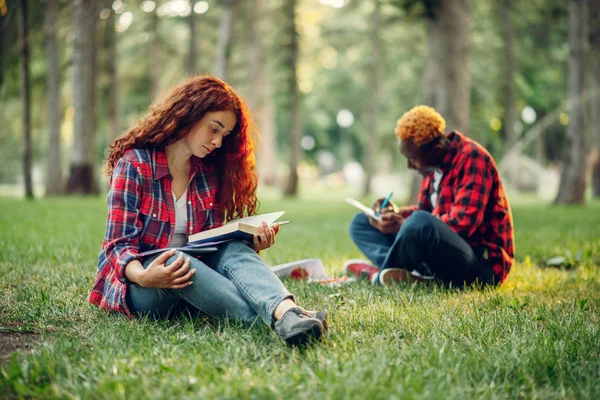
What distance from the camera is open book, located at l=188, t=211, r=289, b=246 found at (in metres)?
3.09

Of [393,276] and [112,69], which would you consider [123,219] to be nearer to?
[393,276]

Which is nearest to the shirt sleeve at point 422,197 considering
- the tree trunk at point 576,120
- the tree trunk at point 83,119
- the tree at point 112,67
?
the tree trunk at point 576,120

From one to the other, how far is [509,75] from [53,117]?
15816 mm

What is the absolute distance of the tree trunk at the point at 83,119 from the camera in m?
15.3

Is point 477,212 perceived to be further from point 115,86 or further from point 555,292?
point 115,86

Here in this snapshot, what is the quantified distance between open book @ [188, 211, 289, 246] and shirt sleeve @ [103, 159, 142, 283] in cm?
31

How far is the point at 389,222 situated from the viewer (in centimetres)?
→ 472

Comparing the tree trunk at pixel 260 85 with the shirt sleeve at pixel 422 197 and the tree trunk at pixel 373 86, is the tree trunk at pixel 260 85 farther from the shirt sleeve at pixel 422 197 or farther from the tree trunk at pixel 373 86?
the shirt sleeve at pixel 422 197

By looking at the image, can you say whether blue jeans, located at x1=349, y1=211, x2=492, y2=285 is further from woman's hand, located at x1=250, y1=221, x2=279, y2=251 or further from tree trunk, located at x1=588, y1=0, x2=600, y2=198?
tree trunk, located at x1=588, y1=0, x2=600, y2=198

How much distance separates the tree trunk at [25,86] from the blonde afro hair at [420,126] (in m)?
11.5

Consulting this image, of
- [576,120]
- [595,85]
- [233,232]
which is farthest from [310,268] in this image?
[595,85]

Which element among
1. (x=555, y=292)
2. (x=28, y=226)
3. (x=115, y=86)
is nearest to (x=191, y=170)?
(x=555, y=292)

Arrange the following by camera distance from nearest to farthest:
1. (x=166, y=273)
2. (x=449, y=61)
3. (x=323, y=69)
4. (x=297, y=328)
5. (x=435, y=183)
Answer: (x=297, y=328)
(x=166, y=273)
(x=435, y=183)
(x=449, y=61)
(x=323, y=69)

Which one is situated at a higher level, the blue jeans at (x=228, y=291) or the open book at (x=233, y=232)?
the open book at (x=233, y=232)
